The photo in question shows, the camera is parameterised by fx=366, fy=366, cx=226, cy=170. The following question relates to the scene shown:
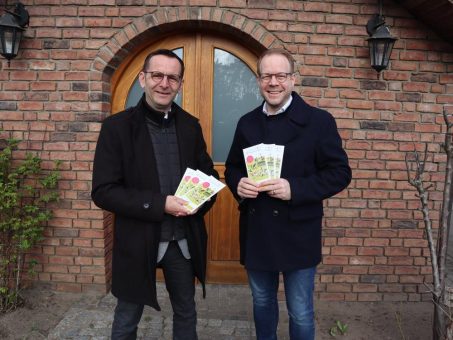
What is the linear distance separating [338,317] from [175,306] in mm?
1884

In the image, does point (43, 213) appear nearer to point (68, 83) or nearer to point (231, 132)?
point (68, 83)

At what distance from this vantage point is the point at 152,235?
7.22ft

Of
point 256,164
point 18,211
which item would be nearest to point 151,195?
point 256,164

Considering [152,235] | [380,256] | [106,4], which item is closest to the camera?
[152,235]

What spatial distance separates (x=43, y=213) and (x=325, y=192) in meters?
2.78

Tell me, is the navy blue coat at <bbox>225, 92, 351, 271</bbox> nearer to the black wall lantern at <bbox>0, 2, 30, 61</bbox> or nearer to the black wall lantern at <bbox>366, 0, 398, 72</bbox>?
the black wall lantern at <bbox>366, 0, 398, 72</bbox>

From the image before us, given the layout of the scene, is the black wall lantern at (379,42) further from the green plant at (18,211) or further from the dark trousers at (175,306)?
the green plant at (18,211)

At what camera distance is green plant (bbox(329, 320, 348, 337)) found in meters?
3.27

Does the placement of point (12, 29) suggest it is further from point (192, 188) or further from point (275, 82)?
point (275, 82)

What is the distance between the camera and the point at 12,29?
11.0 ft

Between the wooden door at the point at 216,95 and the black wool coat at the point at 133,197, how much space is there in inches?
64.4

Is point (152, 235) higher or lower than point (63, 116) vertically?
lower

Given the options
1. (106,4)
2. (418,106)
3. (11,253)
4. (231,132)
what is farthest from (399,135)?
(11,253)

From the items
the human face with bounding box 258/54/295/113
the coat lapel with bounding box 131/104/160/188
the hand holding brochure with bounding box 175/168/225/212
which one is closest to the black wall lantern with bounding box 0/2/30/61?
the coat lapel with bounding box 131/104/160/188
